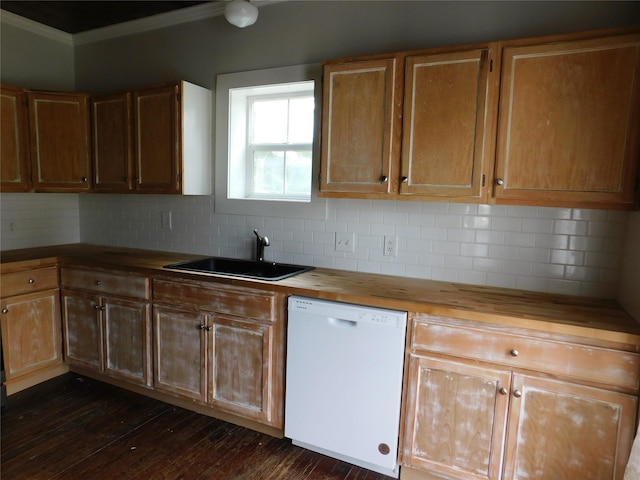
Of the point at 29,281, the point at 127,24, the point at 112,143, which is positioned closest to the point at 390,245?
the point at 112,143

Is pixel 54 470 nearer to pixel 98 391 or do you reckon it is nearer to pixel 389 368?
pixel 98 391

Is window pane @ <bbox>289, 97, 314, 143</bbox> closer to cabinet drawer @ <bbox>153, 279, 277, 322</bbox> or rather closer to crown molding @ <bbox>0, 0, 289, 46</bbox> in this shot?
crown molding @ <bbox>0, 0, 289, 46</bbox>

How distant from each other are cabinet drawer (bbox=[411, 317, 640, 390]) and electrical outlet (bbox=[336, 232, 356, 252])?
851 millimetres

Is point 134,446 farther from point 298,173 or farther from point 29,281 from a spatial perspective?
point 298,173

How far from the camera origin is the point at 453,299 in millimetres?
2008

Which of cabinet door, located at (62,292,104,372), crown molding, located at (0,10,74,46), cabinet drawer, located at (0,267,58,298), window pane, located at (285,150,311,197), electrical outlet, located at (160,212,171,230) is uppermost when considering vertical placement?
crown molding, located at (0,10,74,46)

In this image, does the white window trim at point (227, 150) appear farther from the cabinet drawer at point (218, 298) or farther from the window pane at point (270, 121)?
the cabinet drawer at point (218, 298)

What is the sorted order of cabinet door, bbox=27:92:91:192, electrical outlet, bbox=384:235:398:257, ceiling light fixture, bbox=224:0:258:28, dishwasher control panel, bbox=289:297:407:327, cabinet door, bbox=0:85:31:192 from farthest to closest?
cabinet door, bbox=27:92:91:192
cabinet door, bbox=0:85:31:192
electrical outlet, bbox=384:235:398:257
ceiling light fixture, bbox=224:0:258:28
dishwasher control panel, bbox=289:297:407:327

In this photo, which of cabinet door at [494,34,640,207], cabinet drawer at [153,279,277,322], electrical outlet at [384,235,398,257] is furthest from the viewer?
electrical outlet at [384,235,398,257]

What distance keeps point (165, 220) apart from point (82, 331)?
3.33 feet

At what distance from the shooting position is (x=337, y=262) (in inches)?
107

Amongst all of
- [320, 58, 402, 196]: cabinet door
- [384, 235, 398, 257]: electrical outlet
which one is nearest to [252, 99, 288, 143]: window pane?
[320, 58, 402, 196]: cabinet door

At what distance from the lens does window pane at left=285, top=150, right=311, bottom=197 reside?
2.88 m

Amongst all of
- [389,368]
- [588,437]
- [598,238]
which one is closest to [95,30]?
[389,368]
